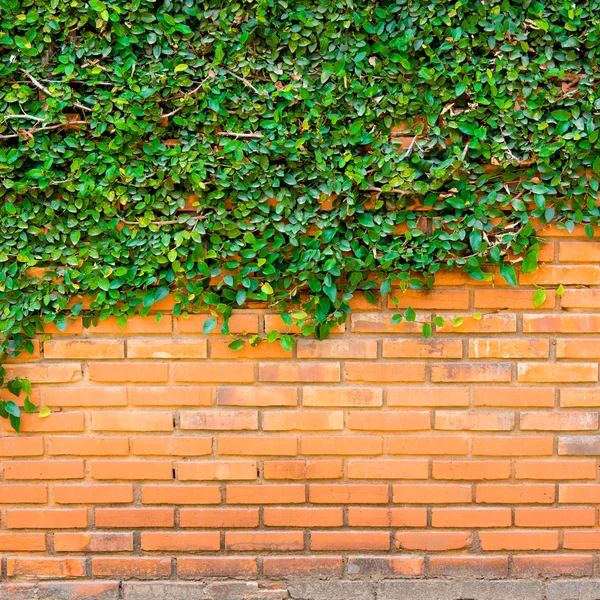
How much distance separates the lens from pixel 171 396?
2242mm

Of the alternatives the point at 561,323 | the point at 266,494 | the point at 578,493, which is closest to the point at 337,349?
the point at 266,494

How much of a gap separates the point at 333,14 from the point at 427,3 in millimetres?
312

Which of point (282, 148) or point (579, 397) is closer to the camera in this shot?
point (282, 148)

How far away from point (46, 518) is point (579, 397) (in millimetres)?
1958

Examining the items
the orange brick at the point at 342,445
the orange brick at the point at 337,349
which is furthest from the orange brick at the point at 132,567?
the orange brick at the point at 337,349

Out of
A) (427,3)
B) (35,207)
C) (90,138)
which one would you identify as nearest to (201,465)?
(35,207)

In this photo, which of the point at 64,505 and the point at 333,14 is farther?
the point at 64,505

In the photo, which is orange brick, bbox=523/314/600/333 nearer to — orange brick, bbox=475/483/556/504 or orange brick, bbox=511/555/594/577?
A: orange brick, bbox=475/483/556/504

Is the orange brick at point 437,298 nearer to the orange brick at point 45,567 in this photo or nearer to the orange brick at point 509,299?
the orange brick at point 509,299

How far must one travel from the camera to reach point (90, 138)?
2168 mm

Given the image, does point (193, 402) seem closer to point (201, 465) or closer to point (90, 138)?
point (201, 465)

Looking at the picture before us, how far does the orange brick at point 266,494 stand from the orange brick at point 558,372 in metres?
0.90

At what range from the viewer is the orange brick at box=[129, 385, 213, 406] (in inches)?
88.2

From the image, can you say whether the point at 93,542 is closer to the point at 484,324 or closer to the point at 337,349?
the point at 337,349
